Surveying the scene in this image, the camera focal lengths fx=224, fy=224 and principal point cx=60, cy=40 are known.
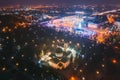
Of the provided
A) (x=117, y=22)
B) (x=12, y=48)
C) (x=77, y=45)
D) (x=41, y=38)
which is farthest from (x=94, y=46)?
(x=117, y=22)

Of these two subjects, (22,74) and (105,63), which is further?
(105,63)

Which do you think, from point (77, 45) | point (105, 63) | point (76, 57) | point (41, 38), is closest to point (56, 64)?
point (76, 57)

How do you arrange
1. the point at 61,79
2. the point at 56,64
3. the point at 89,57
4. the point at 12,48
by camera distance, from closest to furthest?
the point at 61,79 → the point at 56,64 → the point at 89,57 → the point at 12,48

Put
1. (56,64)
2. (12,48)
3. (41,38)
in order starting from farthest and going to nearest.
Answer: (41,38) < (12,48) < (56,64)

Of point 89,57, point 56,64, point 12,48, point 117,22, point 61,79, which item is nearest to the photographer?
point 61,79

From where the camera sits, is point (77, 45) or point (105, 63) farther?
point (77, 45)

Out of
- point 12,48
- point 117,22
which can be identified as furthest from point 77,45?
point 117,22

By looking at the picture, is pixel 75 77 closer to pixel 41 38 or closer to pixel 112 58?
pixel 112 58

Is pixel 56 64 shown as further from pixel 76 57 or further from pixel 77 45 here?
pixel 77 45

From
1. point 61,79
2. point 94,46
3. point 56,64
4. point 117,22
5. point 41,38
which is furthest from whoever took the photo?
point 117,22
